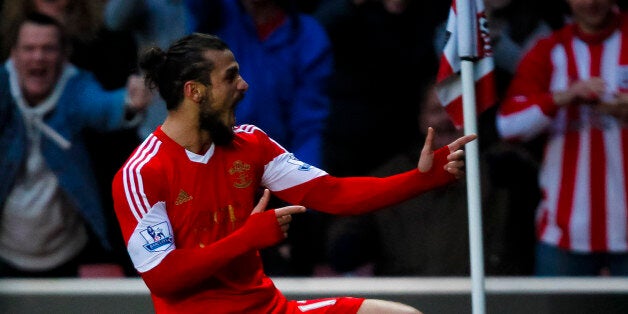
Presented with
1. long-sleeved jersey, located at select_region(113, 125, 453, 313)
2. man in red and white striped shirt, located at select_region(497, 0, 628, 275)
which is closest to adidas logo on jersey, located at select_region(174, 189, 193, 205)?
long-sleeved jersey, located at select_region(113, 125, 453, 313)

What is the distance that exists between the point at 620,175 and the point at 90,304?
8.44 feet

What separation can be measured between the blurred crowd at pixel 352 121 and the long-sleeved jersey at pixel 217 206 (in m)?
1.23

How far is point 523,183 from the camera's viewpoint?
5.60 meters

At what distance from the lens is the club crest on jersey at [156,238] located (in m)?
3.86

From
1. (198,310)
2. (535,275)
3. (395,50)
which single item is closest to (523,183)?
(535,275)

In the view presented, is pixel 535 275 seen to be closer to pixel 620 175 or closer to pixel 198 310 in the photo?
pixel 620 175

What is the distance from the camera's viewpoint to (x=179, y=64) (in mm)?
4094

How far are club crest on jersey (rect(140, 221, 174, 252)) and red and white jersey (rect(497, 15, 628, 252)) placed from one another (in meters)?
2.13

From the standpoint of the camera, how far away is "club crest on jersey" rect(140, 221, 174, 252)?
12.7ft

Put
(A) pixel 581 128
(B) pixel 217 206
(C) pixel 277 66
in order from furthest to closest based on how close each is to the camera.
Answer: (C) pixel 277 66
(A) pixel 581 128
(B) pixel 217 206

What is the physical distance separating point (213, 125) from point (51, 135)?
1.97 metres

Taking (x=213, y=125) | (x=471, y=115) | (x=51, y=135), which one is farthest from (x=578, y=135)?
(x=51, y=135)

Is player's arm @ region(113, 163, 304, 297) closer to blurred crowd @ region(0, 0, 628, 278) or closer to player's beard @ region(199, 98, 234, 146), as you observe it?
player's beard @ region(199, 98, 234, 146)

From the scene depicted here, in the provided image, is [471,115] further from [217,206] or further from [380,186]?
[217,206]
